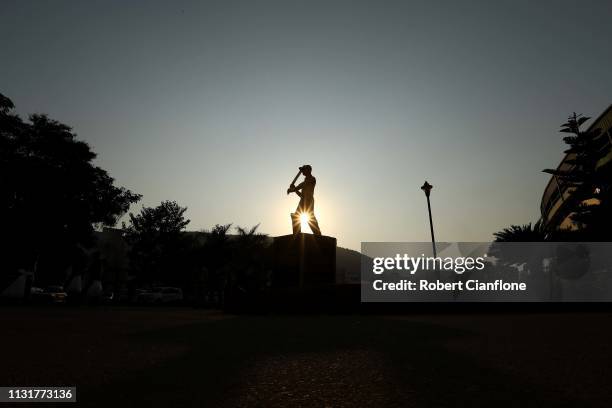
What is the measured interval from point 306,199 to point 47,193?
65.3 ft

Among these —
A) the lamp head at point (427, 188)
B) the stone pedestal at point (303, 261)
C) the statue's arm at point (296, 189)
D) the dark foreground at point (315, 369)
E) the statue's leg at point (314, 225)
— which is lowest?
the dark foreground at point (315, 369)

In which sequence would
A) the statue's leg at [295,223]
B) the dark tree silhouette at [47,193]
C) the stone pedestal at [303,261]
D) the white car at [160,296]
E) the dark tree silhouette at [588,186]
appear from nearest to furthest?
the stone pedestal at [303,261] < the statue's leg at [295,223] < the dark tree silhouette at [588,186] < the dark tree silhouette at [47,193] < the white car at [160,296]

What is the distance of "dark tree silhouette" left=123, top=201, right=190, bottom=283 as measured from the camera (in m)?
41.4

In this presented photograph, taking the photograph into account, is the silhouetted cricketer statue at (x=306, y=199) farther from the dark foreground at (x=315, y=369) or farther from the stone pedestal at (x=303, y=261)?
the dark foreground at (x=315, y=369)

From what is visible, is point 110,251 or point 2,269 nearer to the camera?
point 2,269

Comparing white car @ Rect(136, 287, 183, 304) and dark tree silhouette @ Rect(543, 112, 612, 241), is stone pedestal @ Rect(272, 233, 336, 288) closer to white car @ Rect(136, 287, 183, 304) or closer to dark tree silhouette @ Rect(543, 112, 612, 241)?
dark tree silhouette @ Rect(543, 112, 612, 241)

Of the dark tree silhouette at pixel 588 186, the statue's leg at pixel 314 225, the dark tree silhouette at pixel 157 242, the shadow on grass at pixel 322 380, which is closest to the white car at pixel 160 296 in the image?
the dark tree silhouette at pixel 157 242

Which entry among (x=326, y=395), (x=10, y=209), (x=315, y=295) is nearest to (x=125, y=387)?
(x=326, y=395)

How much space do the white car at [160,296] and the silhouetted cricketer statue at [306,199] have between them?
59.5 feet

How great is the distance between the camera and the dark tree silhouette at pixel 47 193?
23.2 metres

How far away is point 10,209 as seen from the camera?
23375 millimetres

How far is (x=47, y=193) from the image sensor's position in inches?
973

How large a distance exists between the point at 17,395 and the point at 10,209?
26095mm

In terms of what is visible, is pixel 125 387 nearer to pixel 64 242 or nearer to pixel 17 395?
pixel 17 395
